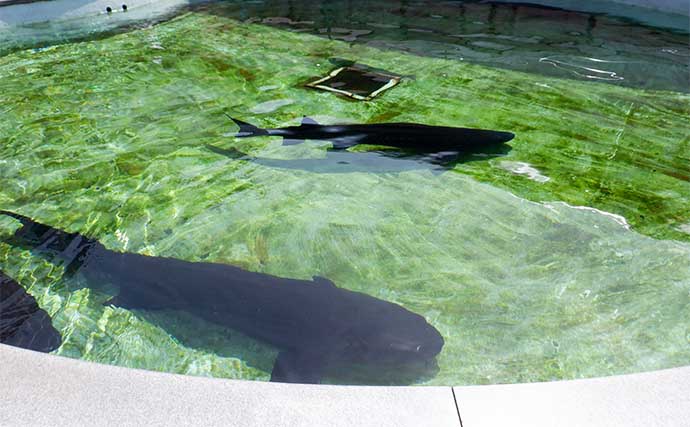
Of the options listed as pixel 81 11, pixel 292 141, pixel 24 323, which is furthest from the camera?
pixel 81 11

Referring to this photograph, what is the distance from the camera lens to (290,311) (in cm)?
287

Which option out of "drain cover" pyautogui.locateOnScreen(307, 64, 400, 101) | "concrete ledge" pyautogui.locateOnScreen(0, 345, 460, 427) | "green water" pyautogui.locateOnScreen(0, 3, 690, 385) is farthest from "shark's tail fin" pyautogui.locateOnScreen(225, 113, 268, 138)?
"concrete ledge" pyautogui.locateOnScreen(0, 345, 460, 427)

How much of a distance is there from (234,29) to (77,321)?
734 cm

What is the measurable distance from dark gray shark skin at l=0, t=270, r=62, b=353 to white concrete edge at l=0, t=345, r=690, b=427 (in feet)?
3.42

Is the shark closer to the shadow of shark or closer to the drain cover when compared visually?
the shadow of shark

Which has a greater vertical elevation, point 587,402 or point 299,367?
point 587,402

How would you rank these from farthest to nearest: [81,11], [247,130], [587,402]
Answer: [81,11]
[247,130]
[587,402]

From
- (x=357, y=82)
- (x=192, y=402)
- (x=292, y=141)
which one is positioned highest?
(x=192, y=402)

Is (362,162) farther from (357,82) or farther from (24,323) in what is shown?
(24,323)

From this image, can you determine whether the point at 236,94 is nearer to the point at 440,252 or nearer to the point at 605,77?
the point at 440,252

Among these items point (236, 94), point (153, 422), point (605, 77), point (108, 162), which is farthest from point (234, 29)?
point (153, 422)

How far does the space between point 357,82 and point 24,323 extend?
484 centimetres

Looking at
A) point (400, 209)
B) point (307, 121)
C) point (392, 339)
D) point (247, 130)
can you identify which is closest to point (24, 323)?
point (392, 339)

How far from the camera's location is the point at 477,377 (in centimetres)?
268
